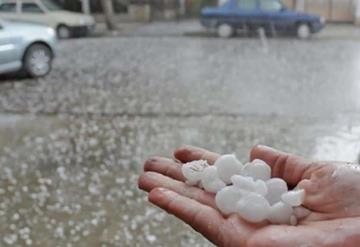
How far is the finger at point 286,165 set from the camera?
198 cm

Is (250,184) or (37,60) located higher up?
(250,184)

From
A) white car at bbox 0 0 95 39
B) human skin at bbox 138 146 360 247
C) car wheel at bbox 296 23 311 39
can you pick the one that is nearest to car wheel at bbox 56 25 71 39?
white car at bbox 0 0 95 39

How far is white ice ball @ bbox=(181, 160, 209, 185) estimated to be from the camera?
1925mm

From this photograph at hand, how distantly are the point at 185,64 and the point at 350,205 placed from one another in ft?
28.2

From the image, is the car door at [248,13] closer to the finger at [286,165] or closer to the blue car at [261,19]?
the blue car at [261,19]

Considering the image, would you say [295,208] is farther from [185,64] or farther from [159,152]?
[185,64]

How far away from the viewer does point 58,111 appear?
6.59 meters

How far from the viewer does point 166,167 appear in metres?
2.08

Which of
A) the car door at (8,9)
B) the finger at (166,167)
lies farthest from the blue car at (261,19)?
the finger at (166,167)

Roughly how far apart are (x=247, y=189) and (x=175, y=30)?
575 inches

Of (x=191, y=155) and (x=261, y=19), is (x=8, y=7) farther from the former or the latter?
(x=191, y=155)

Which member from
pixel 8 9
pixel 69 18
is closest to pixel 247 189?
pixel 69 18

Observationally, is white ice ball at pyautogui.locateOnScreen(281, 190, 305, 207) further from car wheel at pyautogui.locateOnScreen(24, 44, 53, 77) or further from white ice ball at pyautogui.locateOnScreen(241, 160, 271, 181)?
car wheel at pyautogui.locateOnScreen(24, 44, 53, 77)

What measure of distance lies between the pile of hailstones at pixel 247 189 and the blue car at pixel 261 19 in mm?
12614
